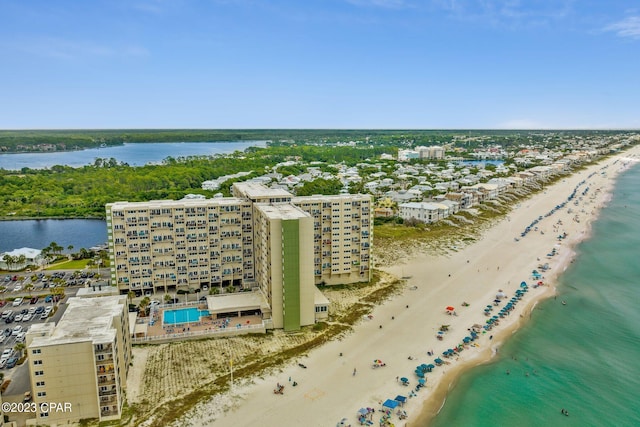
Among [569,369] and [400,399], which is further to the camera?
[569,369]

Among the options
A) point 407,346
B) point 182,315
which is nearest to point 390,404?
point 407,346

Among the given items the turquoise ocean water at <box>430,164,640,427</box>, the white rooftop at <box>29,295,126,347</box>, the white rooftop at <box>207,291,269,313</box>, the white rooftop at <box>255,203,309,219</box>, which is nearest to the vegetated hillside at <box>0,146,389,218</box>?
the white rooftop at <box>255,203,309,219</box>

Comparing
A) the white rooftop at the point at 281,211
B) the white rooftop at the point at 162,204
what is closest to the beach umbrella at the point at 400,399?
the white rooftop at the point at 281,211


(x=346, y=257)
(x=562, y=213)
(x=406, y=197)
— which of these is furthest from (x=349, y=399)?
(x=562, y=213)

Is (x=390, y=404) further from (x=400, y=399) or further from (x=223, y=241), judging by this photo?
(x=223, y=241)

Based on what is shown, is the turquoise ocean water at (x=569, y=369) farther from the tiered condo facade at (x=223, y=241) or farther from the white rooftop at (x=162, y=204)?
the white rooftop at (x=162, y=204)

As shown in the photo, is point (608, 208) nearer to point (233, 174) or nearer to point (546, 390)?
point (546, 390)
